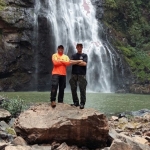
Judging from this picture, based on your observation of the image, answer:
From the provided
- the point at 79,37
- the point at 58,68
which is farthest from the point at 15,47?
the point at 58,68

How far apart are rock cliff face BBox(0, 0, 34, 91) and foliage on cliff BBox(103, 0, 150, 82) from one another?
1126 cm

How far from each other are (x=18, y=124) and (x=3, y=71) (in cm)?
2173

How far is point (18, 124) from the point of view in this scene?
715 centimetres

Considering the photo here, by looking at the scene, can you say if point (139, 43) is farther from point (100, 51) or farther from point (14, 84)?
point (14, 84)

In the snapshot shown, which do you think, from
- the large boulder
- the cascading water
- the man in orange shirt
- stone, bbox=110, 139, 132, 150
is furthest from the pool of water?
→ the cascading water

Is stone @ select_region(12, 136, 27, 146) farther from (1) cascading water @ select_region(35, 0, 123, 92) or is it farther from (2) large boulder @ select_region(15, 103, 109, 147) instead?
(1) cascading water @ select_region(35, 0, 123, 92)

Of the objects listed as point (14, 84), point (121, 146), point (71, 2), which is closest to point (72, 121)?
point (121, 146)

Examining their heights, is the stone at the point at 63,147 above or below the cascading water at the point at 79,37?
below

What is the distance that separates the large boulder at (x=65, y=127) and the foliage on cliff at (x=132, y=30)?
92.8 feet

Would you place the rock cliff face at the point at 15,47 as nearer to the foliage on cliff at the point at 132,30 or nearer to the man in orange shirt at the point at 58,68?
the foliage on cliff at the point at 132,30

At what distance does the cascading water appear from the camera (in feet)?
102

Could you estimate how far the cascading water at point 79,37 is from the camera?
102 feet

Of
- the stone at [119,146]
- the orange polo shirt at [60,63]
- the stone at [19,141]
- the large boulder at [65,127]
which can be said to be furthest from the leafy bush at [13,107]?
the stone at [119,146]

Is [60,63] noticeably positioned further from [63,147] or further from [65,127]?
[63,147]
